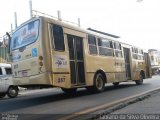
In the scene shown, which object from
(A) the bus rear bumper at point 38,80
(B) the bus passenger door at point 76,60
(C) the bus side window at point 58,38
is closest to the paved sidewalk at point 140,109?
(A) the bus rear bumper at point 38,80

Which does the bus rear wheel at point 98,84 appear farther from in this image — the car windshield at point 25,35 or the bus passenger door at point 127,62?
the bus passenger door at point 127,62

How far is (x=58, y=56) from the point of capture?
1164 cm

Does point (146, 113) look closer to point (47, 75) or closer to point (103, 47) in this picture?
point (47, 75)

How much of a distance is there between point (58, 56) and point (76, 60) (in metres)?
1.48

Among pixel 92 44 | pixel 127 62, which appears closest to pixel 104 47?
pixel 92 44

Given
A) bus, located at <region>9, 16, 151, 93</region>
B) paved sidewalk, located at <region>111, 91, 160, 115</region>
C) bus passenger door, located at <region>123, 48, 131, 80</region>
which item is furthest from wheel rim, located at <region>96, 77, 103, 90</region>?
paved sidewalk, located at <region>111, 91, 160, 115</region>

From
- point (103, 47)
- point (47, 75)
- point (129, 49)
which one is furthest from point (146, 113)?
point (129, 49)

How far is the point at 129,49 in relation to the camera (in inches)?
795

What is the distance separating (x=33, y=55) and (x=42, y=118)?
394cm

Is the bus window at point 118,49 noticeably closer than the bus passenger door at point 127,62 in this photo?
Yes

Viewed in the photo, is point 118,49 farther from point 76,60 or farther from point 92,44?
point 76,60

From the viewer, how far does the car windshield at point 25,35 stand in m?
11.6

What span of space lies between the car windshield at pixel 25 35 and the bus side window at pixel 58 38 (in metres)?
0.72

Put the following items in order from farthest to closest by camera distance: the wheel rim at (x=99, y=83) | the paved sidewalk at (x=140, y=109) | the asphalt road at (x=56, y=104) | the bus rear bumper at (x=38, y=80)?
the wheel rim at (x=99, y=83)
the bus rear bumper at (x=38, y=80)
the asphalt road at (x=56, y=104)
the paved sidewalk at (x=140, y=109)
